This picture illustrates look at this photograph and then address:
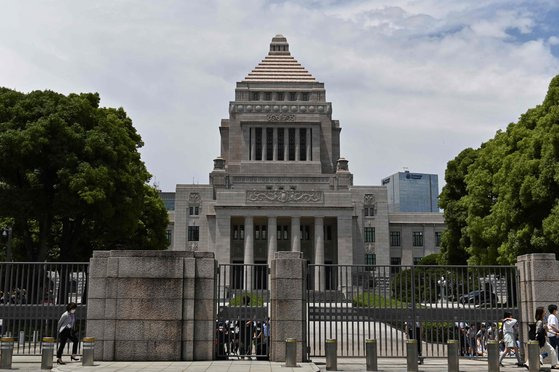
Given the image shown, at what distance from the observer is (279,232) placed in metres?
72.2

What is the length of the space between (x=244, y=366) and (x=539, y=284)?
860cm

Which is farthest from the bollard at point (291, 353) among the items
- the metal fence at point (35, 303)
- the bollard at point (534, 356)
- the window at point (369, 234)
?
the window at point (369, 234)

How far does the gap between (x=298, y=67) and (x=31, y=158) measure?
64.8 meters

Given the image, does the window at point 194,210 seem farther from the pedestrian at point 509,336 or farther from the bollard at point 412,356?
the bollard at point 412,356

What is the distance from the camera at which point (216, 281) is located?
1750 centimetres

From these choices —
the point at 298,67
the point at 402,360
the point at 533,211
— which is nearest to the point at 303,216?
the point at 298,67

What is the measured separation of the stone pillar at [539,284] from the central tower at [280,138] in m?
56.9

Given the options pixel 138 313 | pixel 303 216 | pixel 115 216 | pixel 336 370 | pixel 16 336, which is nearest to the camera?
pixel 336 370

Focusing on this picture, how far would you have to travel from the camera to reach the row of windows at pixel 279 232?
70.9 metres

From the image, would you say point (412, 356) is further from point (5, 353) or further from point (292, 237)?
point (292, 237)

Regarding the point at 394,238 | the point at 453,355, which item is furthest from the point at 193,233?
the point at 453,355

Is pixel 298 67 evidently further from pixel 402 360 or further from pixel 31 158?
pixel 402 360

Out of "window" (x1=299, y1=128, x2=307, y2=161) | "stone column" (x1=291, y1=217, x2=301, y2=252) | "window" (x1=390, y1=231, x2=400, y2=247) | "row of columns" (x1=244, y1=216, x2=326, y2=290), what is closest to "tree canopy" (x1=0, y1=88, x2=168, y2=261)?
"row of columns" (x1=244, y1=216, x2=326, y2=290)

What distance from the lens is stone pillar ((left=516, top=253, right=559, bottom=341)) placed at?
17.0 m
